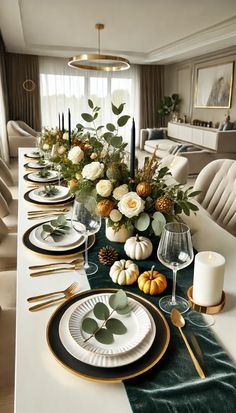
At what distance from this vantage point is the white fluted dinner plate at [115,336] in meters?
0.69

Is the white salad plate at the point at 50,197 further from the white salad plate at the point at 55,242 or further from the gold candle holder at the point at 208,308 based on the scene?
the gold candle holder at the point at 208,308

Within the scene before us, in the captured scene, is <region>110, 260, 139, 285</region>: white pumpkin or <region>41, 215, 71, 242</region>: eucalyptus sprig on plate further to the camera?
<region>41, 215, 71, 242</region>: eucalyptus sprig on plate

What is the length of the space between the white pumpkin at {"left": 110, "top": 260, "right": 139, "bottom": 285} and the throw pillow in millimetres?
7262

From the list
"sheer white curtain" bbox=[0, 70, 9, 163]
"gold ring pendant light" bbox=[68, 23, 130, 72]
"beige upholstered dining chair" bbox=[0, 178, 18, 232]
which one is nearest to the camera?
"beige upholstered dining chair" bbox=[0, 178, 18, 232]

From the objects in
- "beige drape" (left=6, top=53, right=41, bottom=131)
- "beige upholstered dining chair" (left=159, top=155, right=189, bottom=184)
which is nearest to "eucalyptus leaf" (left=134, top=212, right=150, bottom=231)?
"beige upholstered dining chair" (left=159, top=155, right=189, bottom=184)

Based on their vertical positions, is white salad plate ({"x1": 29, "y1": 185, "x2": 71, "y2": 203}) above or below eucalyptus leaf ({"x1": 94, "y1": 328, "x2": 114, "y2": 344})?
above

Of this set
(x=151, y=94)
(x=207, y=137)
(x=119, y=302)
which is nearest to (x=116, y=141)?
(x=119, y=302)

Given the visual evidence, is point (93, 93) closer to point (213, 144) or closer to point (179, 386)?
point (213, 144)

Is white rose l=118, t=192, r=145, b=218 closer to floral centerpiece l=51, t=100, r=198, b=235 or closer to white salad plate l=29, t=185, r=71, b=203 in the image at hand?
floral centerpiece l=51, t=100, r=198, b=235

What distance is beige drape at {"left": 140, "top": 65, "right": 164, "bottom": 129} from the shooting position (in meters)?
8.76

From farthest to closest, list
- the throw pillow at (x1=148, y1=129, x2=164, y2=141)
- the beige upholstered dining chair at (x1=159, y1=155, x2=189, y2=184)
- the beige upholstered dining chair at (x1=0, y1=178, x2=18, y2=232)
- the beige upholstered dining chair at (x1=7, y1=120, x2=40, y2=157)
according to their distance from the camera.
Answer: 1. the throw pillow at (x1=148, y1=129, x2=164, y2=141)
2. the beige upholstered dining chair at (x1=7, y1=120, x2=40, y2=157)
3. the beige upholstered dining chair at (x1=159, y1=155, x2=189, y2=184)
4. the beige upholstered dining chair at (x1=0, y1=178, x2=18, y2=232)

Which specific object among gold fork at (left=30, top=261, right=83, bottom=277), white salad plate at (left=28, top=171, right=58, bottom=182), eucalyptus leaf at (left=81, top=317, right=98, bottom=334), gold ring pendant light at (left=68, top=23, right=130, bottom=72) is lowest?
gold fork at (left=30, top=261, right=83, bottom=277)

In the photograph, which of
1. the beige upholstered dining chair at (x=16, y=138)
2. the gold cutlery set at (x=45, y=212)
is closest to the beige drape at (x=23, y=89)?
the beige upholstered dining chair at (x=16, y=138)

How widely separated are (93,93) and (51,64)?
129 centimetres
